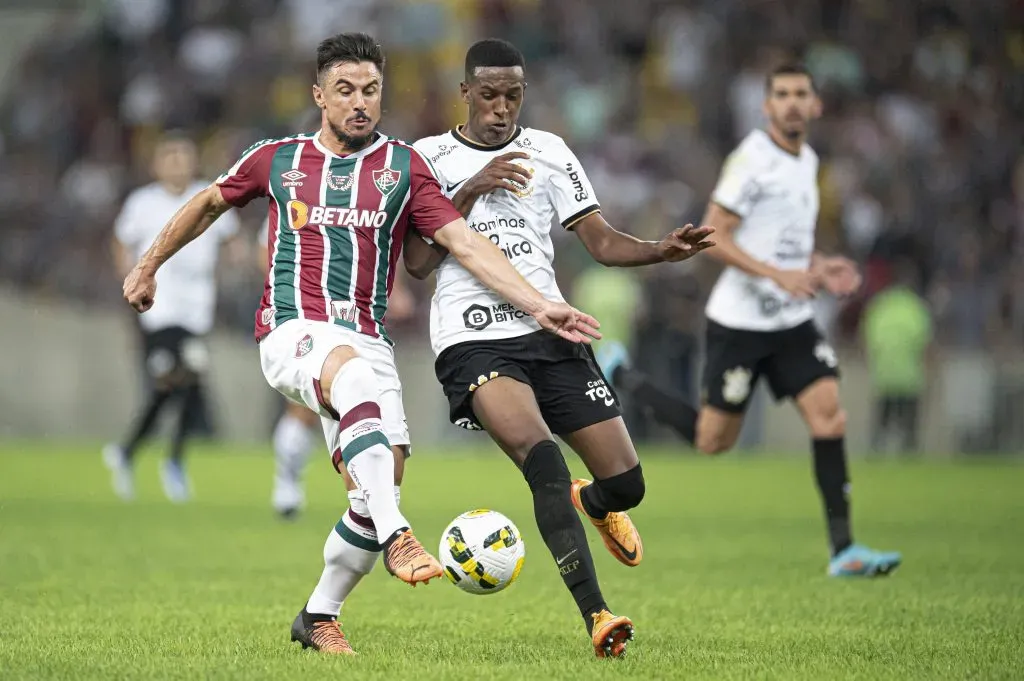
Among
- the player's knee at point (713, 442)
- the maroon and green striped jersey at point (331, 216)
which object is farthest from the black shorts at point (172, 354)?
the maroon and green striped jersey at point (331, 216)

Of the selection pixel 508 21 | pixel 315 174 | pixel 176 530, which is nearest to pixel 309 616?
pixel 315 174

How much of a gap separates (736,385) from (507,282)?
3809 mm

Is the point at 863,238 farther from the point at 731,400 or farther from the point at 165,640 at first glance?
the point at 165,640

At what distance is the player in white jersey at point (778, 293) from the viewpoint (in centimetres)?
955

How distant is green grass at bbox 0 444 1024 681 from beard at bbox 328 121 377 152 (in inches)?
81.4

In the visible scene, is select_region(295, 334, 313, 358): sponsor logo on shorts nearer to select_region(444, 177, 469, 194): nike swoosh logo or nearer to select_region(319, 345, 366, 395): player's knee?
select_region(319, 345, 366, 395): player's knee

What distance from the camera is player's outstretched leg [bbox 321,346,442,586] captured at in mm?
5812

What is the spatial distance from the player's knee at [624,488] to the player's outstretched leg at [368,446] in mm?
1182

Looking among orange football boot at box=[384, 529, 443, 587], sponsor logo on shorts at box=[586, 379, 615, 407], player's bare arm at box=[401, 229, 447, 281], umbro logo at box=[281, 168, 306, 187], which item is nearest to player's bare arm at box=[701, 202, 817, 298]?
sponsor logo on shorts at box=[586, 379, 615, 407]

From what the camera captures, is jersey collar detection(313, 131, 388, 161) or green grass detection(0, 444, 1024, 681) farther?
jersey collar detection(313, 131, 388, 161)

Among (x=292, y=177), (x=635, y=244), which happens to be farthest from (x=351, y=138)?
(x=635, y=244)

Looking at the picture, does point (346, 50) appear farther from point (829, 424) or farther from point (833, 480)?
point (833, 480)

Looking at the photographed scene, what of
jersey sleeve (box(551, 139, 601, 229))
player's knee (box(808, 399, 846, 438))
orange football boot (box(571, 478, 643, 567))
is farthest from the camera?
player's knee (box(808, 399, 846, 438))

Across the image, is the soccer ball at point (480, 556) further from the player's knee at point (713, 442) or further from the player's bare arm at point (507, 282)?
the player's knee at point (713, 442)
